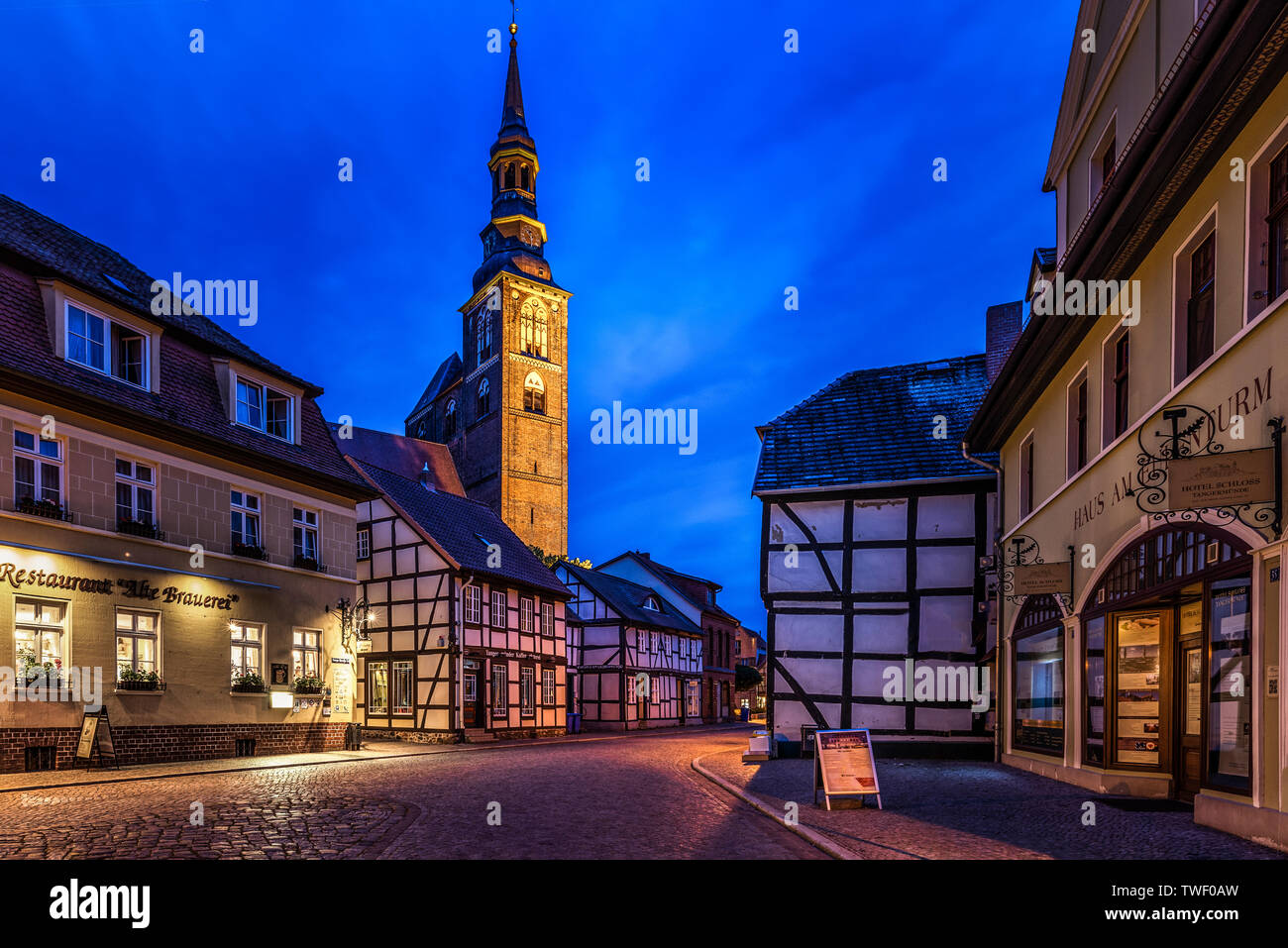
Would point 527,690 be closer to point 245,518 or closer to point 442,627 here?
point 442,627

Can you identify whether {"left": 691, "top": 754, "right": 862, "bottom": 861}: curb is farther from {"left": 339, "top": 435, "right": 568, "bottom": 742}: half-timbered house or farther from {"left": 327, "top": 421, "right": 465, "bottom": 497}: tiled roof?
{"left": 327, "top": 421, "right": 465, "bottom": 497}: tiled roof

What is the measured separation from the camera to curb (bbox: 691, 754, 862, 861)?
7.30m

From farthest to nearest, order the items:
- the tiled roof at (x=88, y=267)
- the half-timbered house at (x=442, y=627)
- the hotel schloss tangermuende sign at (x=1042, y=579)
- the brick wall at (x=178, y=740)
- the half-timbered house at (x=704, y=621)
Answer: the half-timbered house at (x=704, y=621)
the half-timbered house at (x=442, y=627)
the tiled roof at (x=88, y=267)
the brick wall at (x=178, y=740)
the hotel schloss tangermuende sign at (x=1042, y=579)

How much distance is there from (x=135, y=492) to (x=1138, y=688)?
17051 mm

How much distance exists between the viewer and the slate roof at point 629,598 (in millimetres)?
38806

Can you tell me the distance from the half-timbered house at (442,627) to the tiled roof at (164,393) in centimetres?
425

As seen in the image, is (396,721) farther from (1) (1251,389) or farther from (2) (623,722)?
(1) (1251,389)

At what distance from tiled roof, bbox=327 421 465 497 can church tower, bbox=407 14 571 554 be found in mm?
2186

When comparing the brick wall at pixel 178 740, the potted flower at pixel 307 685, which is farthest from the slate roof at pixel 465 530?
the brick wall at pixel 178 740

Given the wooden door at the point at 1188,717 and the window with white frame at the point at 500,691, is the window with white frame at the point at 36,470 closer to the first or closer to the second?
the window with white frame at the point at 500,691

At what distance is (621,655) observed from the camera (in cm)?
3791
